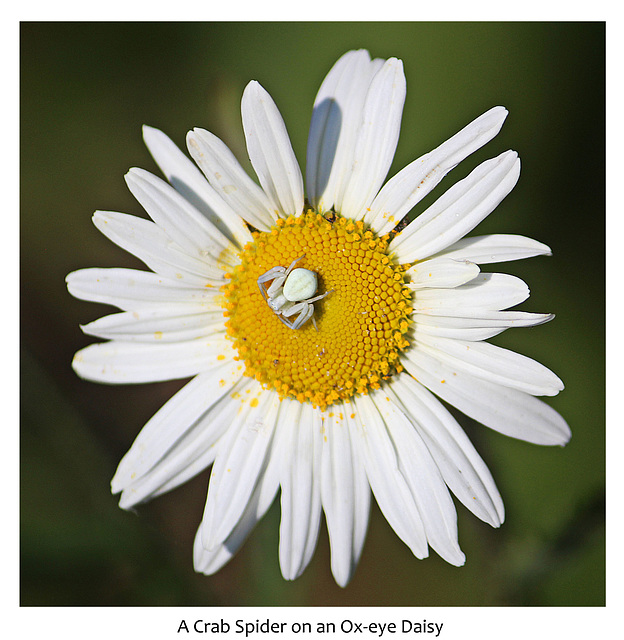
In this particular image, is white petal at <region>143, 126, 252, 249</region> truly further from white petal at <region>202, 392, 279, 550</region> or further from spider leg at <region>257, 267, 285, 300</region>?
white petal at <region>202, 392, 279, 550</region>

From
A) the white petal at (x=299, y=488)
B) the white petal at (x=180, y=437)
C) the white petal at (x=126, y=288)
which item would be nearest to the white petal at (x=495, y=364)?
the white petal at (x=299, y=488)

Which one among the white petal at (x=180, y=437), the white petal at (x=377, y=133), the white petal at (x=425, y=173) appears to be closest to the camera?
the white petal at (x=425, y=173)

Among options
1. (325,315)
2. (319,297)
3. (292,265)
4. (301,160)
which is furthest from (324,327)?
(301,160)

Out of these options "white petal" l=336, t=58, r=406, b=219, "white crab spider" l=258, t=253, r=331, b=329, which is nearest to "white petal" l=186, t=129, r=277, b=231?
"white crab spider" l=258, t=253, r=331, b=329

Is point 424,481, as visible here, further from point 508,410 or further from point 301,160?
point 301,160

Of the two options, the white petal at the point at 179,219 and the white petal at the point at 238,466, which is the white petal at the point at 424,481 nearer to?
the white petal at the point at 238,466
